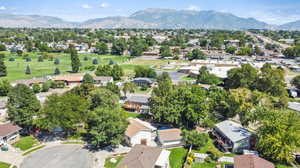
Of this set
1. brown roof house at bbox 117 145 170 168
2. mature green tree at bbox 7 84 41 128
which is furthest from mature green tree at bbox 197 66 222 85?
mature green tree at bbox 7 84 41 128

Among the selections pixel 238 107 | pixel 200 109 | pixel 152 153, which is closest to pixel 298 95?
pixel 238 107

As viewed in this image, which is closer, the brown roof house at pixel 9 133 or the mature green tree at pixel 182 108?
the brown roof house at pixel 9 133

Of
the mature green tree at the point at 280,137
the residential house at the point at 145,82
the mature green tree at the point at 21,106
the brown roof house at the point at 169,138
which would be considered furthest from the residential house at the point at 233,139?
the residential house at the point at 145,82

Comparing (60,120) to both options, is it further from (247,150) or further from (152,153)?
(247,150)

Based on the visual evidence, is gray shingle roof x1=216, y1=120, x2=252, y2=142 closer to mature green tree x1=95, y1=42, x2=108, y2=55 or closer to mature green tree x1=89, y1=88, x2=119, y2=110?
mature green tree x1=89, y1=88, x2=119, y2=110

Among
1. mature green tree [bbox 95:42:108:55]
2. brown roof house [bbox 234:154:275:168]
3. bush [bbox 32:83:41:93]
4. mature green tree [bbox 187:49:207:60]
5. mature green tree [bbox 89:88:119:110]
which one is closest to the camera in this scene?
brown roof house [bbox 234:154:275:168]

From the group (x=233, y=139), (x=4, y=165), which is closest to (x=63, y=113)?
(x=4, y=165)

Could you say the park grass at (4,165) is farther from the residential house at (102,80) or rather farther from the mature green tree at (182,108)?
the residential house at (102,80)
